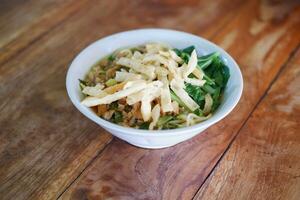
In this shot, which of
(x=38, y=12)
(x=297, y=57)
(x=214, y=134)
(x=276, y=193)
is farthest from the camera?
(x=38, y=12)

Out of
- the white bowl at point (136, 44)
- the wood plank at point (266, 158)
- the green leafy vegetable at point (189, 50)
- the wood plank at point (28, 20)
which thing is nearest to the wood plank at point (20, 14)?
the wood plank at point (28, 20)

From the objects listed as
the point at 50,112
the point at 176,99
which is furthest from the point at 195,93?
the point at 50,112

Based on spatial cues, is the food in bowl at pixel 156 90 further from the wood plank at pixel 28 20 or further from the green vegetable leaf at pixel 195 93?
the wood plank at pixel 28 20

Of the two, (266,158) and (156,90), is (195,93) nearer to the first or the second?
(156,90)

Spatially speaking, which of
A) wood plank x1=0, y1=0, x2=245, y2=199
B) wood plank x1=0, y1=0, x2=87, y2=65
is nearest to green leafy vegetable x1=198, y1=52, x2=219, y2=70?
wood plank x1=0, y1=0, x2=245, y2=199

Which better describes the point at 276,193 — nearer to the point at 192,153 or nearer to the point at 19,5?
the point at 192,153

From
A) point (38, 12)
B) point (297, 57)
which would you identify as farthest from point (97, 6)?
point (297, 57)

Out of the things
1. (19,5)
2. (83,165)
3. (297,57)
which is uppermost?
(19,5)

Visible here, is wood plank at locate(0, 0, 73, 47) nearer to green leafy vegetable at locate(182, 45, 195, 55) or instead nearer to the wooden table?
the wooden table
